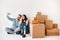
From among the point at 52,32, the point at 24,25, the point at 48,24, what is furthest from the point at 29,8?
the point at 52,32

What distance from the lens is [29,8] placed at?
125 inches

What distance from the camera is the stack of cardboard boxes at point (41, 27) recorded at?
8.77 feet

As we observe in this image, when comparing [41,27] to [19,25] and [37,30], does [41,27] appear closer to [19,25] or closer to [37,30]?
[37,30]

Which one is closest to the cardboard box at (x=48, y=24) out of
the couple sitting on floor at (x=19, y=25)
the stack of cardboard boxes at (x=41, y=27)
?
the stack of cardboard boxes at (x=41, y=27)

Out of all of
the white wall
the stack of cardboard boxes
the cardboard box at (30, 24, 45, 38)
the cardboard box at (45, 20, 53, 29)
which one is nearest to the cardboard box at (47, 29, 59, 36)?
the stack of cardboard boxes

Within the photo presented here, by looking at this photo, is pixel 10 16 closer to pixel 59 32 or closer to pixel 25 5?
pixel 25 5

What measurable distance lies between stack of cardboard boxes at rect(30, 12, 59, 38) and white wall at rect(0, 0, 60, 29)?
0.71ft

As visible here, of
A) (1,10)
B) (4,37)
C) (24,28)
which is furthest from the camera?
(1,10)

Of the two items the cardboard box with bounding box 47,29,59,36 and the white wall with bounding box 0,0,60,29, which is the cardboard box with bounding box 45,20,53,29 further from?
the white wall with bounding box 0,0,60,29

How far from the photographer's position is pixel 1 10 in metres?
3.12

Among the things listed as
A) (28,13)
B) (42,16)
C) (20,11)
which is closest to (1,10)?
(20,11)

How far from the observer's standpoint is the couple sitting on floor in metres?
2.93

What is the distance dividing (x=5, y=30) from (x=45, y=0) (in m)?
1.32

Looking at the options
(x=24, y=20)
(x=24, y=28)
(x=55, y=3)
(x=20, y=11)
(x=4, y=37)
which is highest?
(x=55, y=3)
